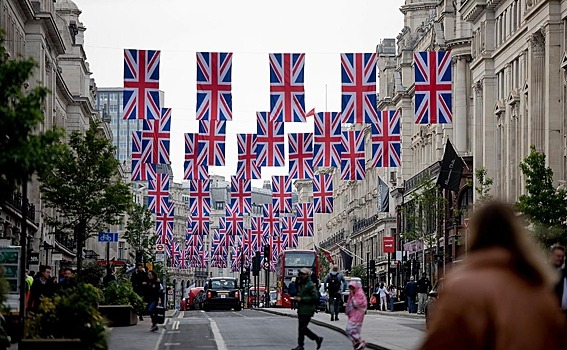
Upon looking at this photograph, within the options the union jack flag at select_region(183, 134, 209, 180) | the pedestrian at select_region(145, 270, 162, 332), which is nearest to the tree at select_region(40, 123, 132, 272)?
the union jack flag at select_region(183, 134, 209, 180)

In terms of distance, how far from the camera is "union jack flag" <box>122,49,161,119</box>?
141 ft

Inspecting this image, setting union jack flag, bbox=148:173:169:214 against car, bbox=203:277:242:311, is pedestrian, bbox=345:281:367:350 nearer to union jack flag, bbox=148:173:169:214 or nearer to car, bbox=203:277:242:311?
union jack flag, bbox=148:173:169:214

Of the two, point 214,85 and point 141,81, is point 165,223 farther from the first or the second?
point 141,81

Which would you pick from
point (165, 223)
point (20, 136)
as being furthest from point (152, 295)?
point (165, 223)

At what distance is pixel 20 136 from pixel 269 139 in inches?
1385

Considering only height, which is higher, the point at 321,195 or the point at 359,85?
the point at 359,85

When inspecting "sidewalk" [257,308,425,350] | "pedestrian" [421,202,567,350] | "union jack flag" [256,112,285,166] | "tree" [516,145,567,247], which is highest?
"union jack flag" [256,112,285,166]

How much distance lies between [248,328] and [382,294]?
110 ft

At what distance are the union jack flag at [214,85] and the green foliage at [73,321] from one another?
85.1 feet

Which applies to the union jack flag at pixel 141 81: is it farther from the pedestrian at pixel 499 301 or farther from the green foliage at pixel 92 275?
the pedestrian at pixel 499 301

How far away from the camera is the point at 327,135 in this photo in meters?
58.3

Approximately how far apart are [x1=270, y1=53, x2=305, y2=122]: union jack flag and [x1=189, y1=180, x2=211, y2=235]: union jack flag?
35090 millimetres

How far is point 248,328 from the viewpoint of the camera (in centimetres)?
4084

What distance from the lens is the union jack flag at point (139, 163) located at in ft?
190
